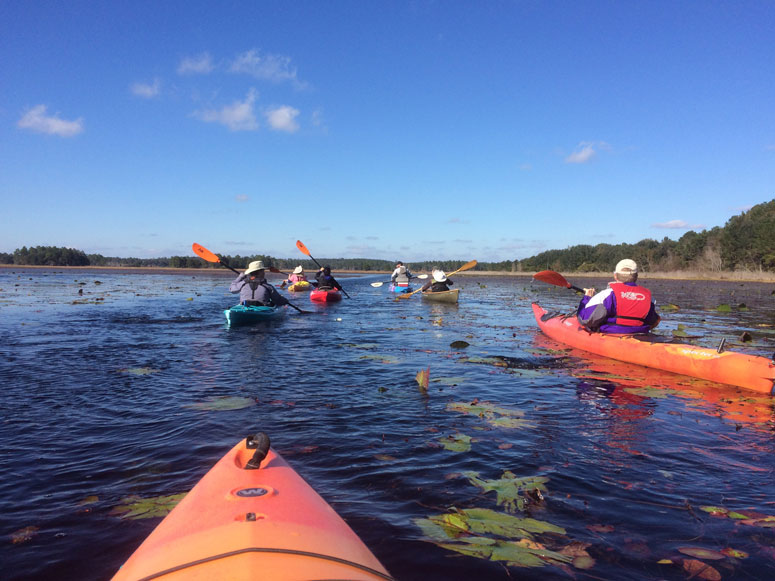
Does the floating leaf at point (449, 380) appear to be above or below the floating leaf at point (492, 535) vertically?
above

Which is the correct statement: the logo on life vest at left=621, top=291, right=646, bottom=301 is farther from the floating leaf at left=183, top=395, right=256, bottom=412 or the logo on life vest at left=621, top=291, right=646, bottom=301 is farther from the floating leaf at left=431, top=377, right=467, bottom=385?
the floating leaf at left=183, top=395, right=256, bottom=412

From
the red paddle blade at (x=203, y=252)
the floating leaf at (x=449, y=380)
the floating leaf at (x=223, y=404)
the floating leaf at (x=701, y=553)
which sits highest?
the red paddle blade at (x=203, y=252)

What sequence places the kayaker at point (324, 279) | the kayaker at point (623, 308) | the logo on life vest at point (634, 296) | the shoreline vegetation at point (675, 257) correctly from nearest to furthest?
1. the kayaker at point (623, 308)
2. the logo on life vest at point (634, 296)
3. the kayaker at point (324, 279)
4. the shoreline vegetation at point (675, 257)

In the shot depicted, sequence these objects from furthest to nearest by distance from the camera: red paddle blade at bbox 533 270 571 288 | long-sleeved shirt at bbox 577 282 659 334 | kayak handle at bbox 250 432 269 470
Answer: red paddle blade at bbox 533 270 571 288, long-sleeved shirt at bbox 577 282 659 334, kayak handle at bbox 250 432 269 470

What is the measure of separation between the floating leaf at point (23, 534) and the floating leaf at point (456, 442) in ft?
11.9

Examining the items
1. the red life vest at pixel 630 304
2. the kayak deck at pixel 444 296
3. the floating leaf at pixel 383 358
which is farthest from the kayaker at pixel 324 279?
the red life vest at pixel 630 304

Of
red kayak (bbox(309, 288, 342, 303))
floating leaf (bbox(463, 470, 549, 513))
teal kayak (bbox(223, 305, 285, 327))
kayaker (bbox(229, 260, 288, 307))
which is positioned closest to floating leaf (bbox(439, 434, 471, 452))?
floating leaf (bbox(463, 470, 549, 513))

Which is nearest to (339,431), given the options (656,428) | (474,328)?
(656,428)

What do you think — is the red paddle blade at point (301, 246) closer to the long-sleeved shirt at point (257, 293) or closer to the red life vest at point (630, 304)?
the long-sleeved shirt at point (257, 293)

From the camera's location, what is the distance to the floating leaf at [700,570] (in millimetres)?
2883

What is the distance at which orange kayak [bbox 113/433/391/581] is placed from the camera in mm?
1987

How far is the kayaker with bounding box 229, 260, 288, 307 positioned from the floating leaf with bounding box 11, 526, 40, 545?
11425 millimetres

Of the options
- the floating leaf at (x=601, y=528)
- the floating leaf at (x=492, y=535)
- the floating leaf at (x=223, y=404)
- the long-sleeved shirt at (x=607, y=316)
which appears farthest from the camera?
the long-sleeved shirt at (x=607, y=316)

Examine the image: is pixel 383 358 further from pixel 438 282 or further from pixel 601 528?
pixel 438 282
